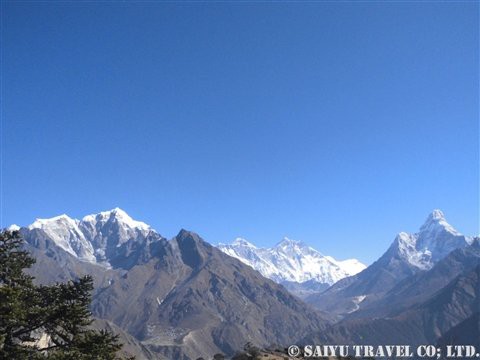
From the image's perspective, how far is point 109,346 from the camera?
116ft

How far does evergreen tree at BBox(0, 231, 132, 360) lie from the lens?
108 ft

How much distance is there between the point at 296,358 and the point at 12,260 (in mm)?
35307

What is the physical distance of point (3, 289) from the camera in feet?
104

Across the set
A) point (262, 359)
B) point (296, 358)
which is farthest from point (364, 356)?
point (262, 359)

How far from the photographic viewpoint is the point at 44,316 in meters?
35.4

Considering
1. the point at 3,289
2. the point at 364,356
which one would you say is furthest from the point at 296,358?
the point at 3,289

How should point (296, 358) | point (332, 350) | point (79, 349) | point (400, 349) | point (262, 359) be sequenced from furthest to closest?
point (400, 349)
point (332, 350)
point (296, 358)
point (262, 359)
point (79, 349)

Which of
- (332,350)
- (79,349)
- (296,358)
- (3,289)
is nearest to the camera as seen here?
(3,289)

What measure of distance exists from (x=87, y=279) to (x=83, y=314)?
269 cm

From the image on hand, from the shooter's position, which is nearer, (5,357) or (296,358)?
(5,357)

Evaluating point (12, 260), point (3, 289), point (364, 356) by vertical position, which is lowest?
point (364, 356)

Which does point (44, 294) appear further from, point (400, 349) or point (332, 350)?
point (400, 349)

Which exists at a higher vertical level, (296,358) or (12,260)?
(12,260)

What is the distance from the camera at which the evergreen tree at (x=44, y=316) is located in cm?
3284
